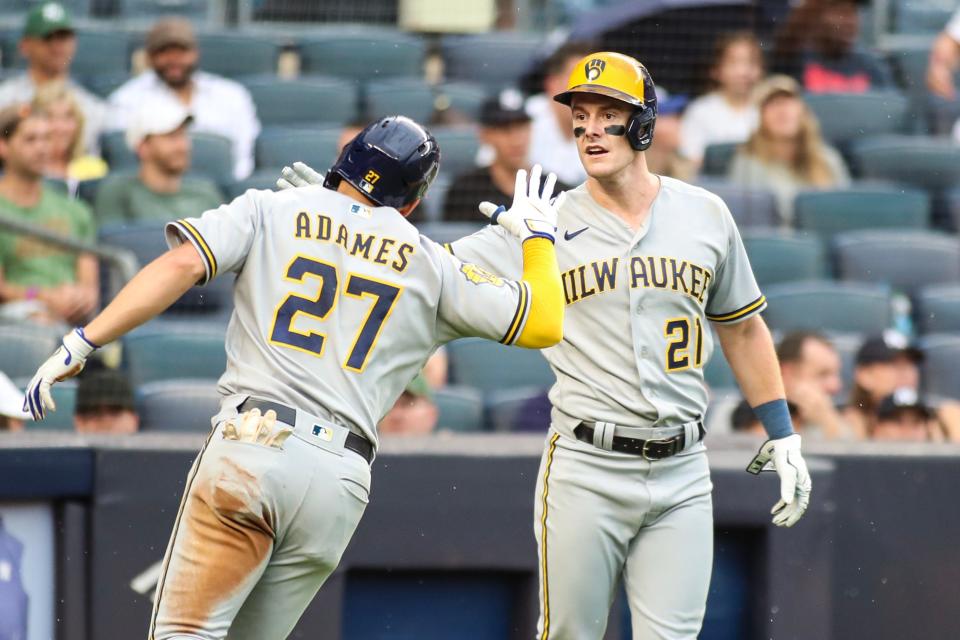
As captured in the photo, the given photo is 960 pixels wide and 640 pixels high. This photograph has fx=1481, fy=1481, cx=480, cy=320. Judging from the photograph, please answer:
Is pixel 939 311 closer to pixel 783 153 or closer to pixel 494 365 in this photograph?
pixel 783 153

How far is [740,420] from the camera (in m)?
6.06

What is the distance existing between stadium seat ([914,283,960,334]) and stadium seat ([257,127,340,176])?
3082 mm

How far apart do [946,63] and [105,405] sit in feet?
18.8

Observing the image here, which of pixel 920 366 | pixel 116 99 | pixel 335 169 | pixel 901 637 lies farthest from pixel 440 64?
pixel 335 169

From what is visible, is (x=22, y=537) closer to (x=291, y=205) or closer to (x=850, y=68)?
(x=291, y=205)

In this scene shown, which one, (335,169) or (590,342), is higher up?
(335,169)

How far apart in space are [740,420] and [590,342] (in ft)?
6.90

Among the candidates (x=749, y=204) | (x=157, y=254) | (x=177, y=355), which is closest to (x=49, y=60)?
(x=157, y=254)

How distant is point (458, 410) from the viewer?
621 centimetres

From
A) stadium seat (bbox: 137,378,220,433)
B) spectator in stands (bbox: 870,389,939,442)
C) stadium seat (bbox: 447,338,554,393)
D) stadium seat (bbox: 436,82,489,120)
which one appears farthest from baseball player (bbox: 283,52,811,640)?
stadium seat (bbox: 436,82,489,120)

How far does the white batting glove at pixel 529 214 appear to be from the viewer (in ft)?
12.9

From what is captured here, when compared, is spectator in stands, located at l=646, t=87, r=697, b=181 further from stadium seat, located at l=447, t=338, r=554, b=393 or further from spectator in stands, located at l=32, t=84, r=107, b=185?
spectator in stands, located at l=32, t=84, r=107, b=185

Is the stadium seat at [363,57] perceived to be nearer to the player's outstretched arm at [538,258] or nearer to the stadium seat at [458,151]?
the stadium seat at [458,151]

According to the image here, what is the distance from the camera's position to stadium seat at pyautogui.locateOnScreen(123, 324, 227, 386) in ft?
21.0
